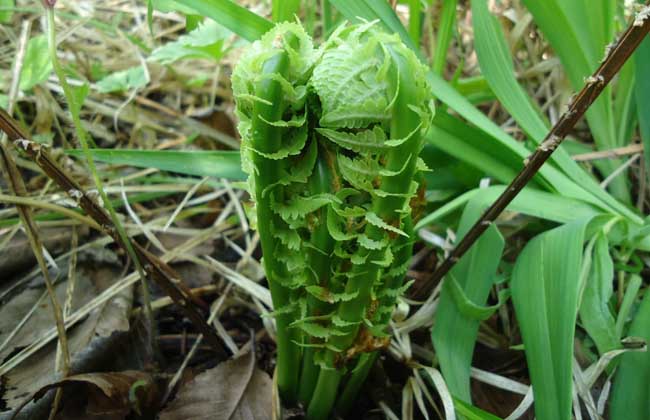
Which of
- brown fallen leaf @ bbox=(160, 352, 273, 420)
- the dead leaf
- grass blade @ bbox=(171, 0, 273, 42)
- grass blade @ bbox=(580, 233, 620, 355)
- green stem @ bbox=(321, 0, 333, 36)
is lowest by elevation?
the dead leaf

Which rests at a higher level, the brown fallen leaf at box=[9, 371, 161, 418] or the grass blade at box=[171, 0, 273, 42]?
the grass blade at box=[171, 0, 273, 42]

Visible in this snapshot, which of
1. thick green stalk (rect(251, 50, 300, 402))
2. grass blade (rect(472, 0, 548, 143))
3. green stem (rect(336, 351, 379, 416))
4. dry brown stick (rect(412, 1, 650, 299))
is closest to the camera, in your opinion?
thick green stalk (rect(251, 50, 300, 402))

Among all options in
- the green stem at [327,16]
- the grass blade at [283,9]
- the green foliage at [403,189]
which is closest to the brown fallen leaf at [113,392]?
the green foliage at [403,189]

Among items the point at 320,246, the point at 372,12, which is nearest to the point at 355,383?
the point at 320,246

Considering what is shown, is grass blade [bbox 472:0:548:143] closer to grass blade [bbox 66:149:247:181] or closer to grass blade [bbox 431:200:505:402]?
grass blade [bbox 431:200:505:402]

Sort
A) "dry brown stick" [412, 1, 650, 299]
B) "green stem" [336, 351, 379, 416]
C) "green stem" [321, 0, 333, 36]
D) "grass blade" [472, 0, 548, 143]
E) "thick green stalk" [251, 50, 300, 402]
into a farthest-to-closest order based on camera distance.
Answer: "green stem" [321, 0, 333, 36]
"grass blade" [472, 0, 548, 143]
"green stem" [336, 351, 379, 416]
"dry brown stick" [412, 1, 650, 299]
"thick green stalk" [251, 50, 300, 402]

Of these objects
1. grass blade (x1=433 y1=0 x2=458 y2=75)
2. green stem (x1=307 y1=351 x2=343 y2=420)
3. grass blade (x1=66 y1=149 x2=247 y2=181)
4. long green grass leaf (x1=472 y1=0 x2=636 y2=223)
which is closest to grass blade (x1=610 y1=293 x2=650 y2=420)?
long green grass leaf (x1=472 y1=0 x2=636 y2=223)

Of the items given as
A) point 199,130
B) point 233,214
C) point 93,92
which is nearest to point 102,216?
point 233,214

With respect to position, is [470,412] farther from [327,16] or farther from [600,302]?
[327,16]
